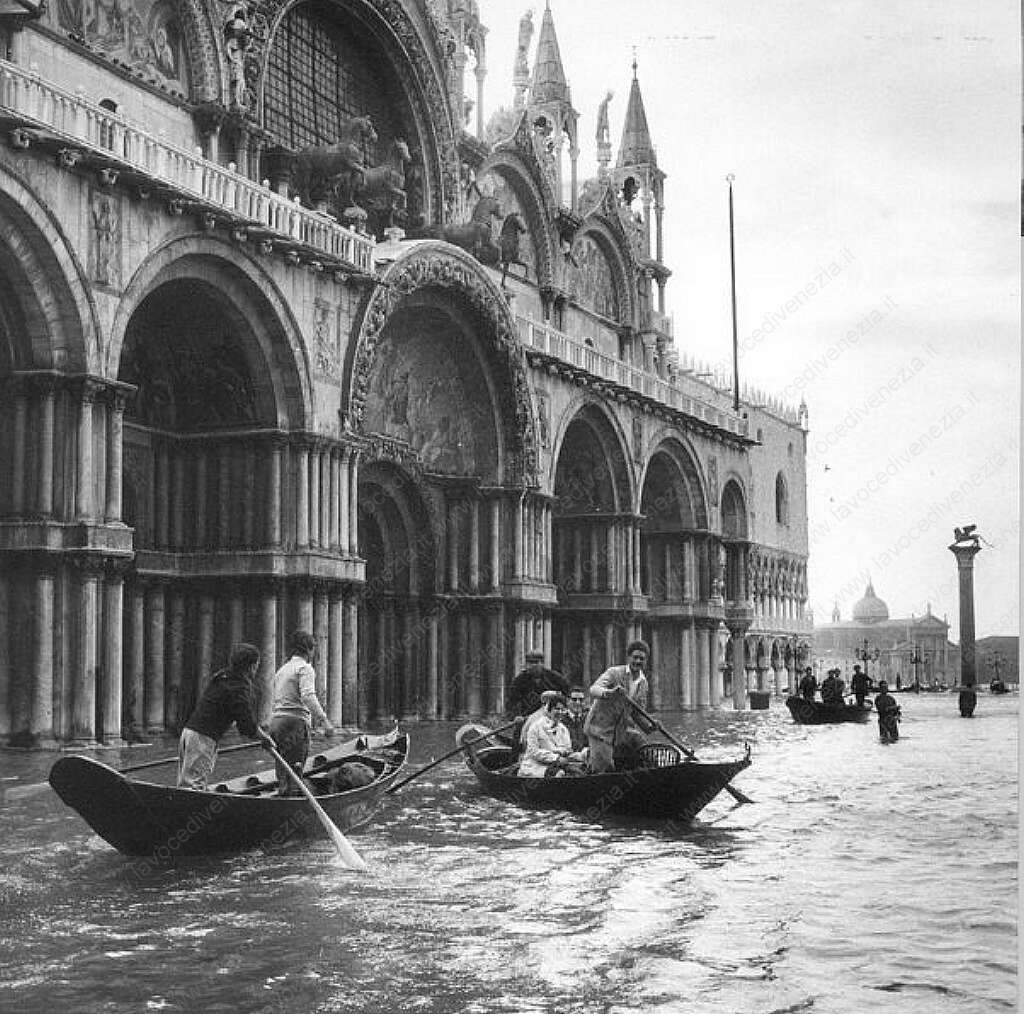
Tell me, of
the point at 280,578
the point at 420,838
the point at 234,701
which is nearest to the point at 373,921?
the point at 234,701

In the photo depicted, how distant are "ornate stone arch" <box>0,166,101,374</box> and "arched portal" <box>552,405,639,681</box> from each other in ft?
63.1

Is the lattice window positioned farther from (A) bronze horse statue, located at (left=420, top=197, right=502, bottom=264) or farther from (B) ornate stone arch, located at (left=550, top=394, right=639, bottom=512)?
(B) ornate stone arch, located at (left=550, top=394, right=639, bottom=512)

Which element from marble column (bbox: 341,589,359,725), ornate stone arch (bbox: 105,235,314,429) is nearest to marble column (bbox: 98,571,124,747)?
ornate stone arch (bbox: 105,235,314,429)

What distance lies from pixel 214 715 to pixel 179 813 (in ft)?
3.43

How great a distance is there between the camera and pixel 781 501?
226 ft

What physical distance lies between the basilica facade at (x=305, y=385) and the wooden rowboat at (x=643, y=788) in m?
6.58

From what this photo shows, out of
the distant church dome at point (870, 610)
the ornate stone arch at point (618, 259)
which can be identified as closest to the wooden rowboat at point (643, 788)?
the ornate stone arch at point (618, 259)

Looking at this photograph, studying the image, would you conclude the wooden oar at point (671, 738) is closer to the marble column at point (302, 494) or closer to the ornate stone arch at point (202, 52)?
the marble column at point (302, 494)

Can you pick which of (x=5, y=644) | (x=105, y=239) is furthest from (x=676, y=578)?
(x=5, y=644)

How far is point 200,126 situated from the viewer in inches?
1063

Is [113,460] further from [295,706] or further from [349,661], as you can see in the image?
[295,706]

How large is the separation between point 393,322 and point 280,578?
→ 23.5ft

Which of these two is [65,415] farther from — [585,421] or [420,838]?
[585,421]

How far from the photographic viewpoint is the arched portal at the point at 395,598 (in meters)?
30.4
